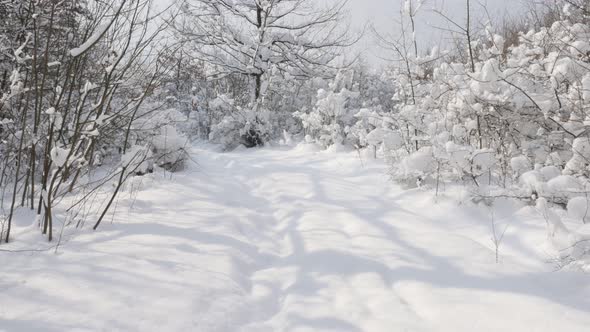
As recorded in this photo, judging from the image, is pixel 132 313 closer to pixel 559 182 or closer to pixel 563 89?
pixel 559 182

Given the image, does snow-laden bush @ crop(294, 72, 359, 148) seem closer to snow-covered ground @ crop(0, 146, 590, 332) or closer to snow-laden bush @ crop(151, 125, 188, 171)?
snow-laden bush @ crop(151, 125, 188, 171)

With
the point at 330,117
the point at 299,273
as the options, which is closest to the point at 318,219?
the point at 299,273

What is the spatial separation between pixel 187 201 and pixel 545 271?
2921mm

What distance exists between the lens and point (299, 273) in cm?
218

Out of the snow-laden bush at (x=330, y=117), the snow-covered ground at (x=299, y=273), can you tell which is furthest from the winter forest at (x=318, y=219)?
the snow-laden bush at (x=330, y=117)

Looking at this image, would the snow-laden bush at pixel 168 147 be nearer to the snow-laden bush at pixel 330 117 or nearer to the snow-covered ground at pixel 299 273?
the snow-covered ground at pixel 299 273

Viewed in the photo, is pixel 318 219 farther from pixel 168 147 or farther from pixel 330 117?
pixel 330 117

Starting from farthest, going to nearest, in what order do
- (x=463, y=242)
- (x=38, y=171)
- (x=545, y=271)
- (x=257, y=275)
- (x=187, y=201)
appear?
(x=38, y=171) → (x=187, y=201) → (x=463, y=242) → (x=257, y=275) → (x=545, y=271)

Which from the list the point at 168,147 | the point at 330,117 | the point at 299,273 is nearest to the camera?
the point at 299,273

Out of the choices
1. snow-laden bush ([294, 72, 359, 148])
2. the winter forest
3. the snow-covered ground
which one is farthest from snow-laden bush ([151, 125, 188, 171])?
snow-laden bush ([294, 72, 359, 148])

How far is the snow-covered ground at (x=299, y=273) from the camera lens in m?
1.55

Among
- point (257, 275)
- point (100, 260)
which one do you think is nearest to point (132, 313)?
point (100, 260)

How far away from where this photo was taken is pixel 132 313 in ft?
5.03

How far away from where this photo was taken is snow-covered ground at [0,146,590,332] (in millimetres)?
1546
